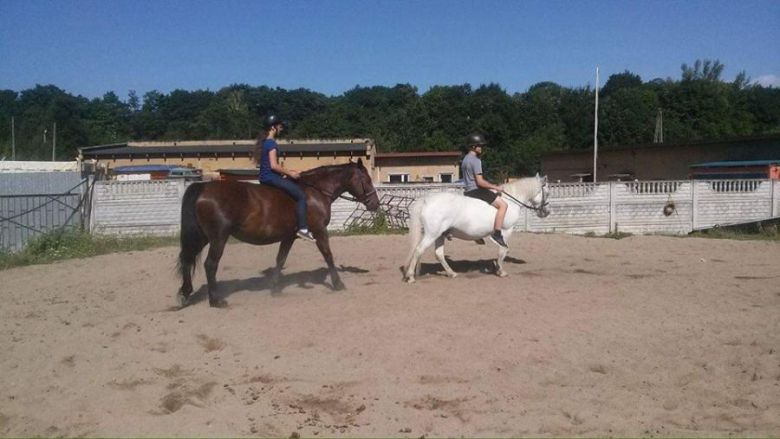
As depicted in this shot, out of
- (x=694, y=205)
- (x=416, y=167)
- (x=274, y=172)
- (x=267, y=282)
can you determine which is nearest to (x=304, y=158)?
(x=416, y=167)

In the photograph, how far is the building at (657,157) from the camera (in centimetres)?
2922

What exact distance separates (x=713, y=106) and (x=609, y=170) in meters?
36.6

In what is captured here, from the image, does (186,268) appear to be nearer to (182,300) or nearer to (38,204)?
(182,300)

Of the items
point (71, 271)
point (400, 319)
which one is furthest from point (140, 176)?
point (400, 319)

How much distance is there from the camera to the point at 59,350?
6695 millimetres

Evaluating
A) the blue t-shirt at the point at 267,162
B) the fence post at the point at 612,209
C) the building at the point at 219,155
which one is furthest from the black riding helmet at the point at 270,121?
the building at the point at 219,155

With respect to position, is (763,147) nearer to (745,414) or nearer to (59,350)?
(745,414)

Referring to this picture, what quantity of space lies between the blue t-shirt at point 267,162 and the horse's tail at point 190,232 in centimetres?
90

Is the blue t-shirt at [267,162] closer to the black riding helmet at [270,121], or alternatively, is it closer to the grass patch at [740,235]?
the black riding helmet at [270,121]

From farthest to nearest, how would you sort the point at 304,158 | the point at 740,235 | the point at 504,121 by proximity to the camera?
the point at 504,121 → the point at 304,158 → the point at 740,235

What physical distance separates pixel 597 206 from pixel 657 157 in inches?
742

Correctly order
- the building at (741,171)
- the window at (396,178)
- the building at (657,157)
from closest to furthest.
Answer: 1. the building at (741,171)
2. the building at (657,157)
3. the window at (396,178)

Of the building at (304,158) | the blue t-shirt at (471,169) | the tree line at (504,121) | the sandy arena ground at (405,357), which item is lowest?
the sandy arena ground at (405,357)

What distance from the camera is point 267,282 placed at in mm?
10203
